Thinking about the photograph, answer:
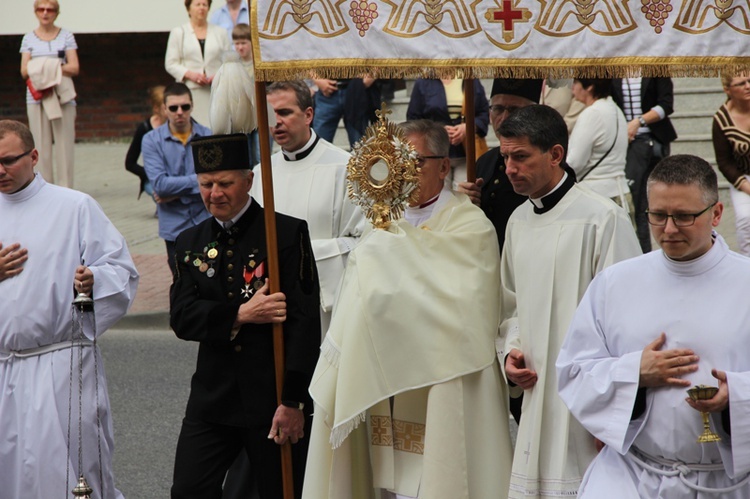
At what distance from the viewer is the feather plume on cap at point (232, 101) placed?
19.3ft

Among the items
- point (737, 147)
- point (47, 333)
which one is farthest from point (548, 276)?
point (737, 147)

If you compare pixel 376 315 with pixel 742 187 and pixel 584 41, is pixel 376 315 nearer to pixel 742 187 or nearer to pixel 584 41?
pixel 584 41

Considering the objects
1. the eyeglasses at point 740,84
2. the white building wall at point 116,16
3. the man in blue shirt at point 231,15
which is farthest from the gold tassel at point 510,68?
the white building wall at point 116,16

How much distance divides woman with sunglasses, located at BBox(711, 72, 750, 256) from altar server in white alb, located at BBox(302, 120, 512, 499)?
14.0 feet

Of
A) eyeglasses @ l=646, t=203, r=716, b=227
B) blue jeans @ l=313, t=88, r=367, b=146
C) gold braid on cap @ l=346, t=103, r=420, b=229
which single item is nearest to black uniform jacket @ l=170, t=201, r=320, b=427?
gold braid on cap @ l=346, t=103, r=420, b=229

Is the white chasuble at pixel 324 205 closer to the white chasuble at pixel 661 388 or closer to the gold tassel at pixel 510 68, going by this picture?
the gold tassel at pixel 510 68

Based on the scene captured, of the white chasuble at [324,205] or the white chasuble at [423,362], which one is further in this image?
the white chasuble at [324,205]

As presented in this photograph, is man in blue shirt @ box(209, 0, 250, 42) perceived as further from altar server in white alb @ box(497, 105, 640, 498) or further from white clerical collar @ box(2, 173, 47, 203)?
altar server in white alb @ box(497, 105, 640, 498)

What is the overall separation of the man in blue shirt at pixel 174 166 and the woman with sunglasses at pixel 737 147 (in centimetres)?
414

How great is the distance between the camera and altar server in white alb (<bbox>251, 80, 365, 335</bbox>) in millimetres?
6973

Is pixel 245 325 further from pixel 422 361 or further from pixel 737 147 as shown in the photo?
pixel 737 147

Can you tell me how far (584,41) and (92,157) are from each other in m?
14.9

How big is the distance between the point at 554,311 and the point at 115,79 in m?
15.6

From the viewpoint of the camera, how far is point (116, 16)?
61.6ft
